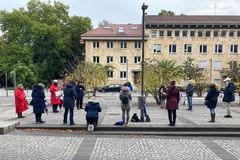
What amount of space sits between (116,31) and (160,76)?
47.3 m

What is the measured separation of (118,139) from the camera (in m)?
12.8

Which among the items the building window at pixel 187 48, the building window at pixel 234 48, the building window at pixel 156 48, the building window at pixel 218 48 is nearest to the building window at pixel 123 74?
the building window at pixel 156 48

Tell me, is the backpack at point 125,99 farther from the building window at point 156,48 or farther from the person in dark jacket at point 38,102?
the building window at point 156,48

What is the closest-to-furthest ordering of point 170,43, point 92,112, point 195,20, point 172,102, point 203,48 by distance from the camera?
point 92,112 < point 172,102 < point 170,43 < point 195,20 < point 203,48

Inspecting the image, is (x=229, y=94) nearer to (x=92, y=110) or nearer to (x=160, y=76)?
(x=92, y=110)

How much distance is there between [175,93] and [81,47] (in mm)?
66841

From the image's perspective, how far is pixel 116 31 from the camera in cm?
7356

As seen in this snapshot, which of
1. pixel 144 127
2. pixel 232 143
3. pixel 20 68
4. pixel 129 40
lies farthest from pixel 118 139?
pixel 129 40

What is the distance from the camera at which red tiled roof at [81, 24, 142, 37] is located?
7119cm

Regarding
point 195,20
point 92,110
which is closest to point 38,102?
point 92,110

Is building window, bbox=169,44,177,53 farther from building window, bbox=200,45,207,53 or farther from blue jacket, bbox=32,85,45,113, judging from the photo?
blue jacket, bbox=32,85,45,113

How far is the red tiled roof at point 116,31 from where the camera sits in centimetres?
7119

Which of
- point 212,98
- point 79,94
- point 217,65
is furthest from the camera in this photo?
point 217,65

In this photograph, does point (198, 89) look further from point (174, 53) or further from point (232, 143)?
point (174, 53)
